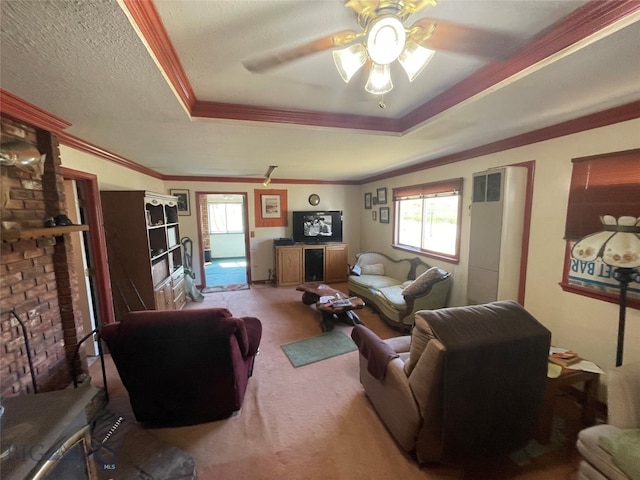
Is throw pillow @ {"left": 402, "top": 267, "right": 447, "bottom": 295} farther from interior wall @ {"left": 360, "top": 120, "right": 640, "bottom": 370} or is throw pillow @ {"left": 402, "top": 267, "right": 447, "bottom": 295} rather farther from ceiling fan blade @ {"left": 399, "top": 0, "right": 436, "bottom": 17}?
ceiling fan blade @ {"left": 399, "top": 0, "right": 436, "bottom": 17}

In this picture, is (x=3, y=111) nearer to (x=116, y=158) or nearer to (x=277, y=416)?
(x=116, y=158)

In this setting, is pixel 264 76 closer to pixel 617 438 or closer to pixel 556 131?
pixel 556 131

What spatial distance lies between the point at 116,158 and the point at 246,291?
297 cm

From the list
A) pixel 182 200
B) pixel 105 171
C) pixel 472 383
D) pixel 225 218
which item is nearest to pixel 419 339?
pixel 472 383

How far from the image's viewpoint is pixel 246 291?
16.5ft

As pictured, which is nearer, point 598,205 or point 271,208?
point 598,205

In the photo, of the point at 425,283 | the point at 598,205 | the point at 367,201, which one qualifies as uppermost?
the point at 367,201

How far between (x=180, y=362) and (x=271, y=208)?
159 inches

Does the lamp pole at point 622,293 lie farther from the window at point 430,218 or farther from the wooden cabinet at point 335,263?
the wooden cabinet at point 335,263

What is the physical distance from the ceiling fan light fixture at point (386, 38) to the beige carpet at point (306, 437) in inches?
84.4

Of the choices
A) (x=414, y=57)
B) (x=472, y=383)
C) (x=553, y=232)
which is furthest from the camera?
(x=553, y=232)

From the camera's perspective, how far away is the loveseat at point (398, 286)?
10.3ft

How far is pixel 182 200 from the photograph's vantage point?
4934mm

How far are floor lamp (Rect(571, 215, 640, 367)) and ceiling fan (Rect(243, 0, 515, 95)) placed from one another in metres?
1.26
